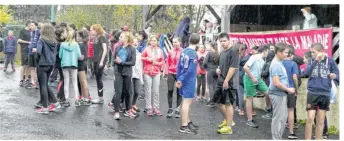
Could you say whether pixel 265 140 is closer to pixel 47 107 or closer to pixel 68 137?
pixel 68 137

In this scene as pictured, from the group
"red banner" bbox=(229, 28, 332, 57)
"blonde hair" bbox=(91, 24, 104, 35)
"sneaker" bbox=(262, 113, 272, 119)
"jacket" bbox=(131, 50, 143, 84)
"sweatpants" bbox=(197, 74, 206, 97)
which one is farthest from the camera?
"sweatpants" bbox=(197, 74, 206, 97)

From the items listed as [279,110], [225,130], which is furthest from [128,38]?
[279,110]

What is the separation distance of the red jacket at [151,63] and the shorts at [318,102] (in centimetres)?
298

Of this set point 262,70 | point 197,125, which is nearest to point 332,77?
point 262,70

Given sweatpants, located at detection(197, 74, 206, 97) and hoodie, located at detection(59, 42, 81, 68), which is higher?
hoodie, located at detection(59, 42, 81, 68)

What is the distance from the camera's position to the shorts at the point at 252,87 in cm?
869

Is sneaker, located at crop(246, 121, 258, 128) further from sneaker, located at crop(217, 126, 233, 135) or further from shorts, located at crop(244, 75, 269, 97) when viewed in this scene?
sneaker, located at crop(217, 126, 233, 135)

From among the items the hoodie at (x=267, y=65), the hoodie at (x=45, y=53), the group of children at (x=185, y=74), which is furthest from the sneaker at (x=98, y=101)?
the hoodie at (x=267, y=65)

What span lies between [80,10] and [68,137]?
22.9 metres

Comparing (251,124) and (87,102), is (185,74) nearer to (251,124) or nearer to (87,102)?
(251,124)

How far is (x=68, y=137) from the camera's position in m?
6.74

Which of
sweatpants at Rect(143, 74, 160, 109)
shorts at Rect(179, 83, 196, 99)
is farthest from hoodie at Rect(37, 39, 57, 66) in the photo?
shorts at Rect(179, 83, 196, 99)

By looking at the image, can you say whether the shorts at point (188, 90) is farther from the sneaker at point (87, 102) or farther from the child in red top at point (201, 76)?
the child in red top at point (201, 76)

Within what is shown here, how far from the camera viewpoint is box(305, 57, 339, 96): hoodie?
681 cm
